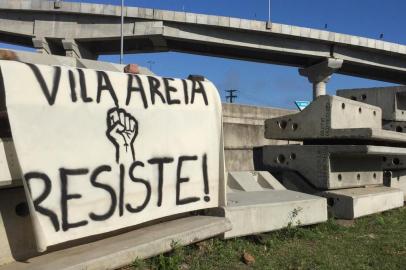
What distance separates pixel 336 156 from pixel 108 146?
184 inches

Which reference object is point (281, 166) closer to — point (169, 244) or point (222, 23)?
point (169, 244)

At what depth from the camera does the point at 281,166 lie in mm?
7969

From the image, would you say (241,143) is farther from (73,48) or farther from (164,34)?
(73,48)

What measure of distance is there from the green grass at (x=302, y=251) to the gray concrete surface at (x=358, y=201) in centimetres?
59

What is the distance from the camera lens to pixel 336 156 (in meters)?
7.34

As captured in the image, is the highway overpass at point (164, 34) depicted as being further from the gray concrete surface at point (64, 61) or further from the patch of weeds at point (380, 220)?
the gray concrete surface at point (64, 61)

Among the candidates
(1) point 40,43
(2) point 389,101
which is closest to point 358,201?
(2) point 389,101

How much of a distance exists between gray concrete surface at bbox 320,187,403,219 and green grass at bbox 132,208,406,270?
588 millimetres

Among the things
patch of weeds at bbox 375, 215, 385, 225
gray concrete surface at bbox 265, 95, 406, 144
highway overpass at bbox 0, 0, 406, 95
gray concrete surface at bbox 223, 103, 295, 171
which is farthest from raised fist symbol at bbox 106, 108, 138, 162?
highway overpass at bbox 0, 0, 406, 95

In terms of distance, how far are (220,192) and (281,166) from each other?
344 cm

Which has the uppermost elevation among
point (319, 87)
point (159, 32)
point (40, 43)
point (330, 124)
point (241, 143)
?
point (159, 32)

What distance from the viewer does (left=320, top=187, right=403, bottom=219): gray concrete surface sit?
676 centimetres

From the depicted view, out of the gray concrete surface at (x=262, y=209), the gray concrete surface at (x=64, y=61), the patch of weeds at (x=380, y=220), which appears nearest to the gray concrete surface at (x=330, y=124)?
the patch of weeds at (x=380, y=220)

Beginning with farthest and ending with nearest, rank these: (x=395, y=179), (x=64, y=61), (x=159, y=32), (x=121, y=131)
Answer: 1. (x=159, y=32)
2. (x=395, y=179)
3. (x=64, y=61)
4. (x=121, y=131)
